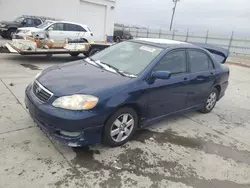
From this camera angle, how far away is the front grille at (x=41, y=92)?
297 cm

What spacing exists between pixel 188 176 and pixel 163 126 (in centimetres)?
142

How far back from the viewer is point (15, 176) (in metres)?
2.54

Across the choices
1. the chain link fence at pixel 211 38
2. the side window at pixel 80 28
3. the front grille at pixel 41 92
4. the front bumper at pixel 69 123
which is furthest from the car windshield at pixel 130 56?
the chain link fence at pixel 211 38

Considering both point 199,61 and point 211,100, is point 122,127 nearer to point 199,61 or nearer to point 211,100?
point 199,61

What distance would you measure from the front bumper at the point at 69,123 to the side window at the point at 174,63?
1377 millimetres

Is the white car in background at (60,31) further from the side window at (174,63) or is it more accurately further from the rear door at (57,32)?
the side window at (174,63)

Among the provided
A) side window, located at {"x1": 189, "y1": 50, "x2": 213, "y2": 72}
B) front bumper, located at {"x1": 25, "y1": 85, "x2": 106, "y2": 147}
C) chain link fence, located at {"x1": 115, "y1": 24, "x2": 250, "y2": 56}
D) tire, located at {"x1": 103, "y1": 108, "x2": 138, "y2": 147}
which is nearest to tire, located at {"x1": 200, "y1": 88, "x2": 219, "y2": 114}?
side window, located at {"x1": 189, "y1": 50, "x2": 213, "y2": 72}

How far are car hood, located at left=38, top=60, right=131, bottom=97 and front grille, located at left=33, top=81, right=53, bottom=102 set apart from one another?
51mm

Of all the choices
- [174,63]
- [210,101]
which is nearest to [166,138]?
[174,63]

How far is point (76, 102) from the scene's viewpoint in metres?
2.81

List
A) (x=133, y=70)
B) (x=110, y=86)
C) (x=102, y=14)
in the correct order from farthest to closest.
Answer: (x=102, y=14) → (x=133, y=70) → (x=110, y=86)

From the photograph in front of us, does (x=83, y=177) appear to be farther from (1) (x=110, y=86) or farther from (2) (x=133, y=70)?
(2) (x=133, y=70)

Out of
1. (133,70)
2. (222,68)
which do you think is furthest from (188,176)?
(222,68)

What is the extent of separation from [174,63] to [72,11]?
16.6 m
